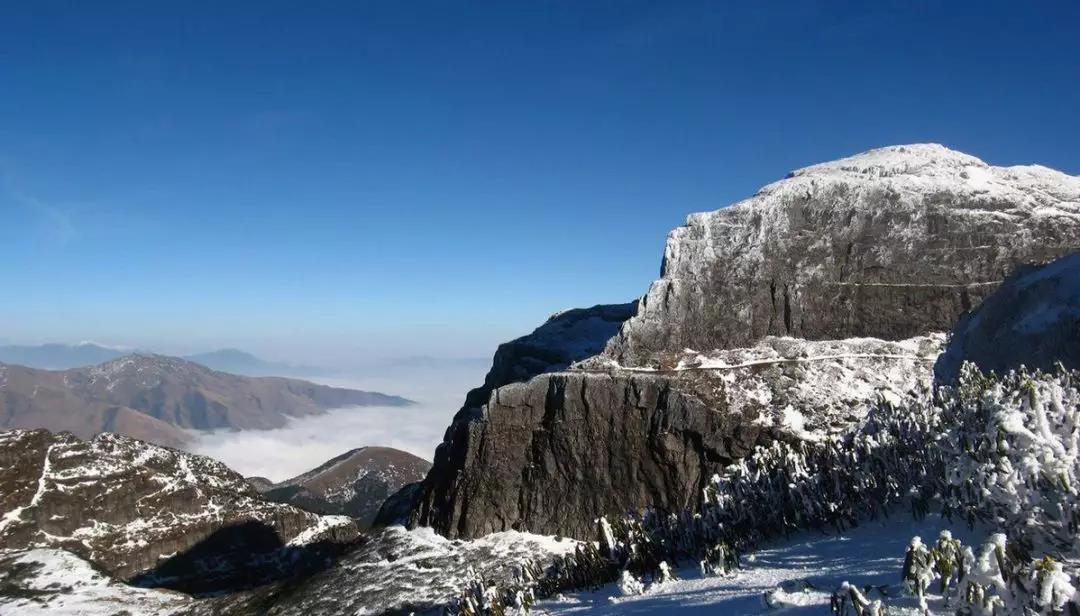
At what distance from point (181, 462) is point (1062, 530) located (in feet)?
330

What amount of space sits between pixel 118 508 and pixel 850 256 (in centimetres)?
8551

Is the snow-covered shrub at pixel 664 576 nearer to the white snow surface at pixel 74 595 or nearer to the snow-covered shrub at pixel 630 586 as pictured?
the snow-covered shrub at pixel 630 586

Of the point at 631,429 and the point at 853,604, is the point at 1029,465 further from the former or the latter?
the point at 631,429

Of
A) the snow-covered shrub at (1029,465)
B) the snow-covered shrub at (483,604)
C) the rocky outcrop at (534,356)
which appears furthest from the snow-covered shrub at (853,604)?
the rocky outcrop at (534,356)

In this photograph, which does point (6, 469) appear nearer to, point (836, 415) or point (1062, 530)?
point (836, 415)

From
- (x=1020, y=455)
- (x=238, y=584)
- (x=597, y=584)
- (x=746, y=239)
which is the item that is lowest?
(x=238, y=584)

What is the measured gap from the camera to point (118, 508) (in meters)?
76.2

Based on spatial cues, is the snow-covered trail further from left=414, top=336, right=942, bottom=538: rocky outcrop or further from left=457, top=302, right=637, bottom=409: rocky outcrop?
left=457, top=302, right=637, bottom=409: rocky outcrop

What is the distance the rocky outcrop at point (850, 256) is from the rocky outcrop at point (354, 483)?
3112 inches

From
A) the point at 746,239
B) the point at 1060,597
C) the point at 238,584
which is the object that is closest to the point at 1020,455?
the point at 1060,597

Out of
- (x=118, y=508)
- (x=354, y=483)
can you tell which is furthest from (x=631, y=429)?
(x=354, y=483)

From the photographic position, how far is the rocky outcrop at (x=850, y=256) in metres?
60.7

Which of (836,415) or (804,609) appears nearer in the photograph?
(804,609)

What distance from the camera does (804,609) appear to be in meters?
12.0
